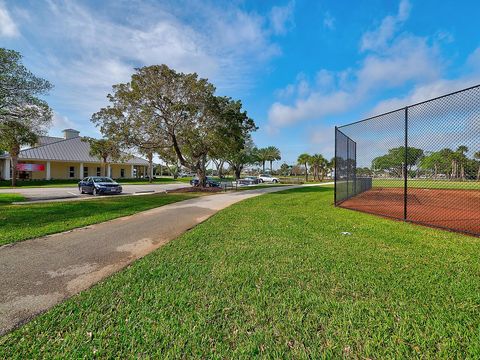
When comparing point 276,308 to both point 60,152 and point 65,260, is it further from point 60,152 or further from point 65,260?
point 60,152

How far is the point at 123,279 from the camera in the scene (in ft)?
10.8

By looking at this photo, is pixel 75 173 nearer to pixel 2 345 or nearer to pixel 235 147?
pixel 235 147

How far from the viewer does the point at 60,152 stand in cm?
3297

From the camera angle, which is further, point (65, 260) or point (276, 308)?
point (65, 260)

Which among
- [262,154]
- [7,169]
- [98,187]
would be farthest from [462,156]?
[262,154]

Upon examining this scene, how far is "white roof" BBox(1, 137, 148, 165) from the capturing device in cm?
2991

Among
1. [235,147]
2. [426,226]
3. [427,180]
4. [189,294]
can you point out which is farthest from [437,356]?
[235,147]

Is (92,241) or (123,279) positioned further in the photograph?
(92,241)

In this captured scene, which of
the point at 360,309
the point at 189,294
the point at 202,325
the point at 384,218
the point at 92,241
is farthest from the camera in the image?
the point at 384,218

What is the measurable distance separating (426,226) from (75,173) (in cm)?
4100

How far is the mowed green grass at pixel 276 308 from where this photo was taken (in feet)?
6.57

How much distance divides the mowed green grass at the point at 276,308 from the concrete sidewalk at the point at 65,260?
1.11 ft

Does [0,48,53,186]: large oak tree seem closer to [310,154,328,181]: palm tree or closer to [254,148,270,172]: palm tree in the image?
[254,148,270,172]: palm tree

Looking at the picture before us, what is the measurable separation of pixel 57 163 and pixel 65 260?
121 ft
